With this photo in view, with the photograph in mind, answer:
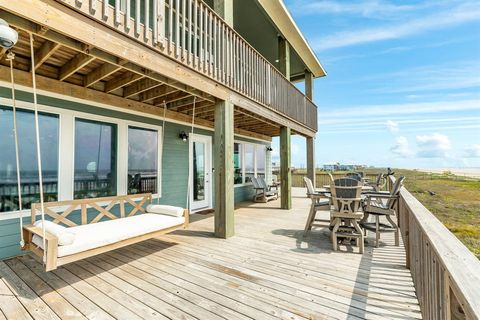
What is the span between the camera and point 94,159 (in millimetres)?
4223

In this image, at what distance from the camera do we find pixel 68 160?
3834 mm

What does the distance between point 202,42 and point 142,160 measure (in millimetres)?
2806

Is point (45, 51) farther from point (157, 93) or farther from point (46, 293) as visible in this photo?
point (46, 293)

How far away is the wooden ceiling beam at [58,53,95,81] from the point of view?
281 centimetres

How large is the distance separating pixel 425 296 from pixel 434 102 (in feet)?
168

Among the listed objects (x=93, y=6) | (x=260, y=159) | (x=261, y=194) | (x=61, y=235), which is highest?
(x=93, y=6)

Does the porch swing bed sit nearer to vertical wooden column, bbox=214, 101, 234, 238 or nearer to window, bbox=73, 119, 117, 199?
window, bbox=73, 119, 117, 199

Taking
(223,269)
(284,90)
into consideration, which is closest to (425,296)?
(223,269)

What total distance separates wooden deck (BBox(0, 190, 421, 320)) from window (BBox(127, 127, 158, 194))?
149 cm

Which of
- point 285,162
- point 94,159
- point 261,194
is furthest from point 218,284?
point 261,194

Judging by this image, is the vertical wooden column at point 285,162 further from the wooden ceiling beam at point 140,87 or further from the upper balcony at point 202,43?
the wooden ceiling beam at point 140,87

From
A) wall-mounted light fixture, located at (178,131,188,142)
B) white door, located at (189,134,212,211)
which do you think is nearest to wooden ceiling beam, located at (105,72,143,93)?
wall-mounted light fixture, located at (178,131,188,142)

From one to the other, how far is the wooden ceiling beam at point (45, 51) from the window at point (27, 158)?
101 cm

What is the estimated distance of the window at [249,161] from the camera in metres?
9.09
